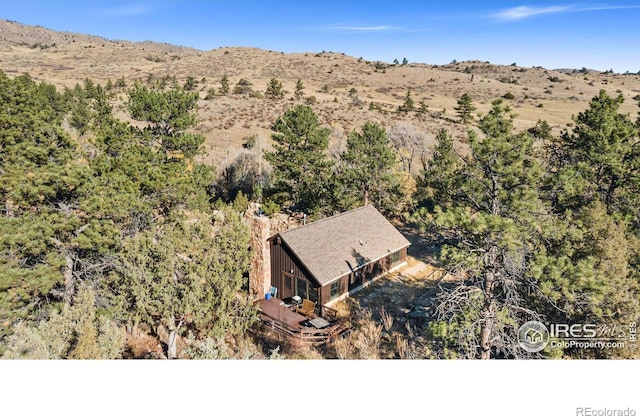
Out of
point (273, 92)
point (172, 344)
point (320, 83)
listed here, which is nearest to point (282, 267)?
point (172, 344)

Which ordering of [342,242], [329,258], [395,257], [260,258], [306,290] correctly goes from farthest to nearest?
[395,257], [342,242], [329,258], [306,290], [260,258]

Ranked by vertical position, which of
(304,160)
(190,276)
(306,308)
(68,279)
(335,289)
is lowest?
(306,308)

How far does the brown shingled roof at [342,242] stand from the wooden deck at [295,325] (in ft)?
6.72

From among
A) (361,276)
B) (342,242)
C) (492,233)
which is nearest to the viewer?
(492,233)

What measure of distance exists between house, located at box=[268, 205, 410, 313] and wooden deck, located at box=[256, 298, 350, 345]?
60.2 inches

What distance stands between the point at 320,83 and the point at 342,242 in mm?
70174

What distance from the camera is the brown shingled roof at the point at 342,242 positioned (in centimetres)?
1855

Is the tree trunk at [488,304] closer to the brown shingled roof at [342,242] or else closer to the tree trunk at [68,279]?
the brown shingled roof at [342,242]

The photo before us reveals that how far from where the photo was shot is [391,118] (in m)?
56.6

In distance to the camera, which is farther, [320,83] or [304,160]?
[320,83]

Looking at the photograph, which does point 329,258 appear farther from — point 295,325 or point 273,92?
point 273,92

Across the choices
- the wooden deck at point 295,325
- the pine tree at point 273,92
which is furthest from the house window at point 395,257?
the pine tree at point 273,92

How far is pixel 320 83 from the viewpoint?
8444 centimetres
